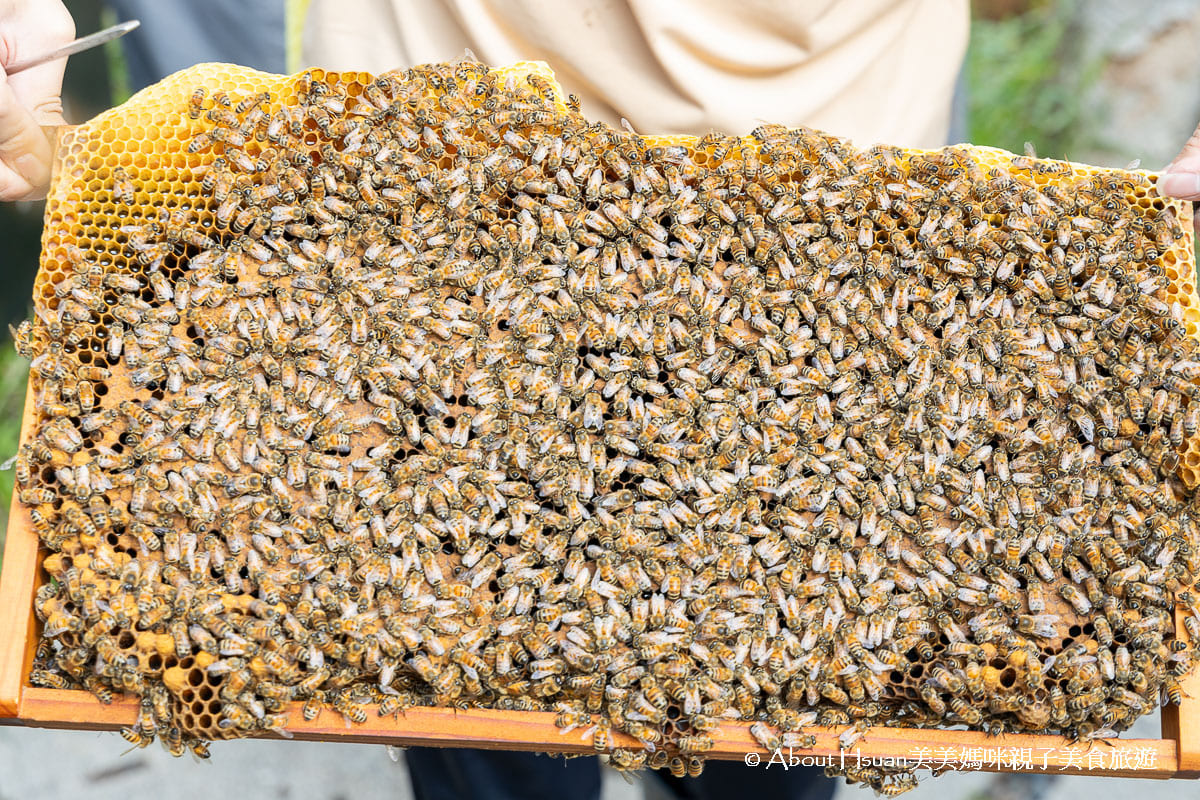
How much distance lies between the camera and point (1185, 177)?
8.84 feet

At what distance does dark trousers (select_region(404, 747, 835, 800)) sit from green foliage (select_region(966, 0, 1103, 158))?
504 cm

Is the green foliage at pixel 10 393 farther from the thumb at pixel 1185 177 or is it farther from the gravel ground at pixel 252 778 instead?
the thumb at pixel 1185 177

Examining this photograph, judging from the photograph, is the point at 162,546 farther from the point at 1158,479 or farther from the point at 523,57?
the point at 1158,479

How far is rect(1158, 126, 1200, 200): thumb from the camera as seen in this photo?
269 cm

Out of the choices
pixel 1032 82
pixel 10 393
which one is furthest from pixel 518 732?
pixel 1032 82

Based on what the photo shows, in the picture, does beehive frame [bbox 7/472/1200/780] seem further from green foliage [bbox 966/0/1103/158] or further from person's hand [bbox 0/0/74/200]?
green foliage [bbox 966/0/1103/158]

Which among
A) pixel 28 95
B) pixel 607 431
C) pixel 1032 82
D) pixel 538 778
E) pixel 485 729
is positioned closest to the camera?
pixel 485 729

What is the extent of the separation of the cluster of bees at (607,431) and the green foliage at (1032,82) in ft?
15.5

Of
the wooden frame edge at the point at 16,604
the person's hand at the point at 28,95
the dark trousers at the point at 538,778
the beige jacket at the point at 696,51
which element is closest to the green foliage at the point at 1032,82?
the beige jacket at the point at 696,51

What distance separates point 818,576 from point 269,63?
364 centimetres

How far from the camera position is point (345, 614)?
97.3 inches

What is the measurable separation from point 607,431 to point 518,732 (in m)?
0.88

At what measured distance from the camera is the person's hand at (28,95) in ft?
8.84

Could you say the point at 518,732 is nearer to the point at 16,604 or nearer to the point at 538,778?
the point at 16,604
